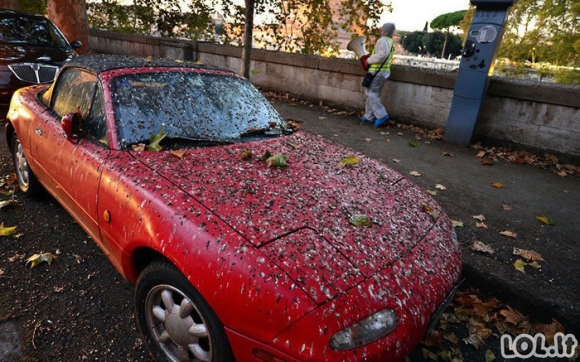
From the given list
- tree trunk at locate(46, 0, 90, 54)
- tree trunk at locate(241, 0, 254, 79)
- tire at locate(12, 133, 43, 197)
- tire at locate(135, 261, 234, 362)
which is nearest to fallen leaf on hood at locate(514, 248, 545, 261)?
tire at locate(135, 261, 234, 362)

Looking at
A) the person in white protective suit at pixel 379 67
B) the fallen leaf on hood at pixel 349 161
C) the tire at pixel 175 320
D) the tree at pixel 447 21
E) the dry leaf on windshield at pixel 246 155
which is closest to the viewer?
the tire at pixel 175 320

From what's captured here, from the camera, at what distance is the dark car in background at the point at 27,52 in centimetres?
575

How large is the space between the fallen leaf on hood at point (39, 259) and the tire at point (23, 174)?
1079 mm

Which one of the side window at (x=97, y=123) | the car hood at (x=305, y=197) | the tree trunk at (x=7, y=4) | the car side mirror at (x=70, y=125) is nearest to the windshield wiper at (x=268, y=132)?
the car hood at (x=305, y=197)

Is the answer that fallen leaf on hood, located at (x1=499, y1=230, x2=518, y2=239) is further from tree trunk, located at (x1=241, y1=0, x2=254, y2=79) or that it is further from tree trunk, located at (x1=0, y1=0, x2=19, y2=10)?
tree trunk, located at (x1=0, y1=0, x2=19, y2=10)

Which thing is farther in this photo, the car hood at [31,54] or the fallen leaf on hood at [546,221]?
the car hood at [31,54]

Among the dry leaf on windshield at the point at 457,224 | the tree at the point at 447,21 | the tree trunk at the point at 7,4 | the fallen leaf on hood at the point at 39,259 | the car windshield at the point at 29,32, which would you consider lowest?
the fallen leaf on hood at the point at 39,259

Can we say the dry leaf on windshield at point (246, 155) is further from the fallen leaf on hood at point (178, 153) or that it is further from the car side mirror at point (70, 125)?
the car side mirror at point (70, 125)

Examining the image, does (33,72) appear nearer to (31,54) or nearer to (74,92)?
(31,54)

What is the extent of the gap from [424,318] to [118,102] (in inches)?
90.1

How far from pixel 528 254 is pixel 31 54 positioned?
7733 mm

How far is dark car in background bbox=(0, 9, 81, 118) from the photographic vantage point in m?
5.75

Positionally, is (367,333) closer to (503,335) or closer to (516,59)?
(503,335)

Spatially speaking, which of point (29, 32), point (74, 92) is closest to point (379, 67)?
point (74, 92)
